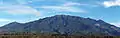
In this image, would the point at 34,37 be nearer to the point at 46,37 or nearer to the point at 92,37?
the point at 46,37

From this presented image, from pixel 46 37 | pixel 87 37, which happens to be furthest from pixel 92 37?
pixel 46 37

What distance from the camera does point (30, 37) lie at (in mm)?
23297

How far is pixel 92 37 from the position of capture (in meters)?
23.5

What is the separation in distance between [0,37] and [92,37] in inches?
312

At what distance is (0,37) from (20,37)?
1.71 m

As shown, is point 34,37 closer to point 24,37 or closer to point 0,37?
point 24,37

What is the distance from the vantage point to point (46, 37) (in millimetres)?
23047

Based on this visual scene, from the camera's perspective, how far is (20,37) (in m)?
23.3

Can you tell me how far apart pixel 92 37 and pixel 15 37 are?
6642 millimetres

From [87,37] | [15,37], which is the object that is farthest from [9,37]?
[87,37]

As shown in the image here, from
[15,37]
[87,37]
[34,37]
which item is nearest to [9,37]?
[15,37]

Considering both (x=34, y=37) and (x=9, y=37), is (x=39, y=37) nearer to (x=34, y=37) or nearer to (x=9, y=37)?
(x=34, y=37)

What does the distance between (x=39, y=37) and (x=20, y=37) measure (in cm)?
163

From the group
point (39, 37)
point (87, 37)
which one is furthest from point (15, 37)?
point (87, 37)
